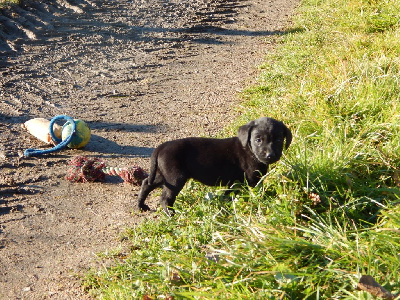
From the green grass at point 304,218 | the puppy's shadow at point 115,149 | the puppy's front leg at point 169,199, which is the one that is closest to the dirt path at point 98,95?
the puppy's shadow at point 115,149

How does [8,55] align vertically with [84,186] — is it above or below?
above

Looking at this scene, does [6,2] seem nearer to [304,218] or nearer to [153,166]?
[153,166]

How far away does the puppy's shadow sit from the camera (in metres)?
6.45

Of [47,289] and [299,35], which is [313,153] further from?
[299,35]

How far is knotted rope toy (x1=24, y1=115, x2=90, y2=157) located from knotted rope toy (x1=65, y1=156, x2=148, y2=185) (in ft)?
1.77

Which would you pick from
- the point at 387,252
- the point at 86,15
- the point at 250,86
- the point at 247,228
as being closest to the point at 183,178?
the point at 247,228

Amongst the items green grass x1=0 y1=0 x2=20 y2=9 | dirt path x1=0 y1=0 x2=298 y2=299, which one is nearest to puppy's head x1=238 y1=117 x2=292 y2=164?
dirt path x1=0 y1=0 x2=298 y2=299

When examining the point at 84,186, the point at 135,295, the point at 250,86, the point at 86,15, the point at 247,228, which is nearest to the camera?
the point at 135,295

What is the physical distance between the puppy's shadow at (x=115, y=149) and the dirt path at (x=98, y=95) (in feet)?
0.08

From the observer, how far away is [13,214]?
5.12 meters

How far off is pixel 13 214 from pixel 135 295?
2.10 meters

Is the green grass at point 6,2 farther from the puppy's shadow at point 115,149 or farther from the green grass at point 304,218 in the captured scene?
the green grass at point 304,218

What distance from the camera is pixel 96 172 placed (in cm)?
574

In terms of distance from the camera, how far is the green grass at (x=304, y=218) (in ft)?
11.2
